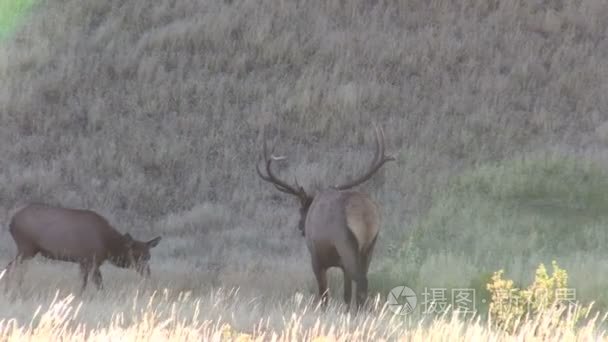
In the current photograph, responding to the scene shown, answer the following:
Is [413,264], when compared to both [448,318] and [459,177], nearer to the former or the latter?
[448,318]

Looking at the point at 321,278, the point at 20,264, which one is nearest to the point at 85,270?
the point at 20,264

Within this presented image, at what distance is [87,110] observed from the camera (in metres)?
23.7

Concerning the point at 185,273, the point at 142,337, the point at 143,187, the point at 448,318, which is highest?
the point at 142,337

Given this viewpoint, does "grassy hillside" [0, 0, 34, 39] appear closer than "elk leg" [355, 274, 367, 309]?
No

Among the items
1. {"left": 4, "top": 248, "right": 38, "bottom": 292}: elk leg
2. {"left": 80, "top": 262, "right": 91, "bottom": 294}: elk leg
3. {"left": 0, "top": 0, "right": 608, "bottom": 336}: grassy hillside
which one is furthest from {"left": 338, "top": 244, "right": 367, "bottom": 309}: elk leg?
{"left": 4, "top": 248, "right": 38, "bottom": 292}: elk leg

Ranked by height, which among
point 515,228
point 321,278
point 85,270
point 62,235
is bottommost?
point 515,228

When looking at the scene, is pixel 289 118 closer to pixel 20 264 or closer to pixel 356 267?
pixel 20 264

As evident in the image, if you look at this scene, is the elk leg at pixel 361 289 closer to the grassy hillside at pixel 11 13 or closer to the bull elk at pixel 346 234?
the bull elk at pixel 346 234

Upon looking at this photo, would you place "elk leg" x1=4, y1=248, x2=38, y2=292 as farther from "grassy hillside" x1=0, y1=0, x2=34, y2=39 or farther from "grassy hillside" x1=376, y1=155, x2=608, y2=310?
"grassy hillside" x1=0, y1=0, x2=34, y2=39

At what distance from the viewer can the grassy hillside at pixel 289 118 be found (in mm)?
16359

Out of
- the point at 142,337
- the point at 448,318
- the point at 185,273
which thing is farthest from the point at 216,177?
the point at 142,337

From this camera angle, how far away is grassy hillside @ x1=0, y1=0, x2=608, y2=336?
53.7 feet

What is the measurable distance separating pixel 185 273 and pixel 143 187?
776 cm

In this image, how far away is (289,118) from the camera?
23.4 metres
